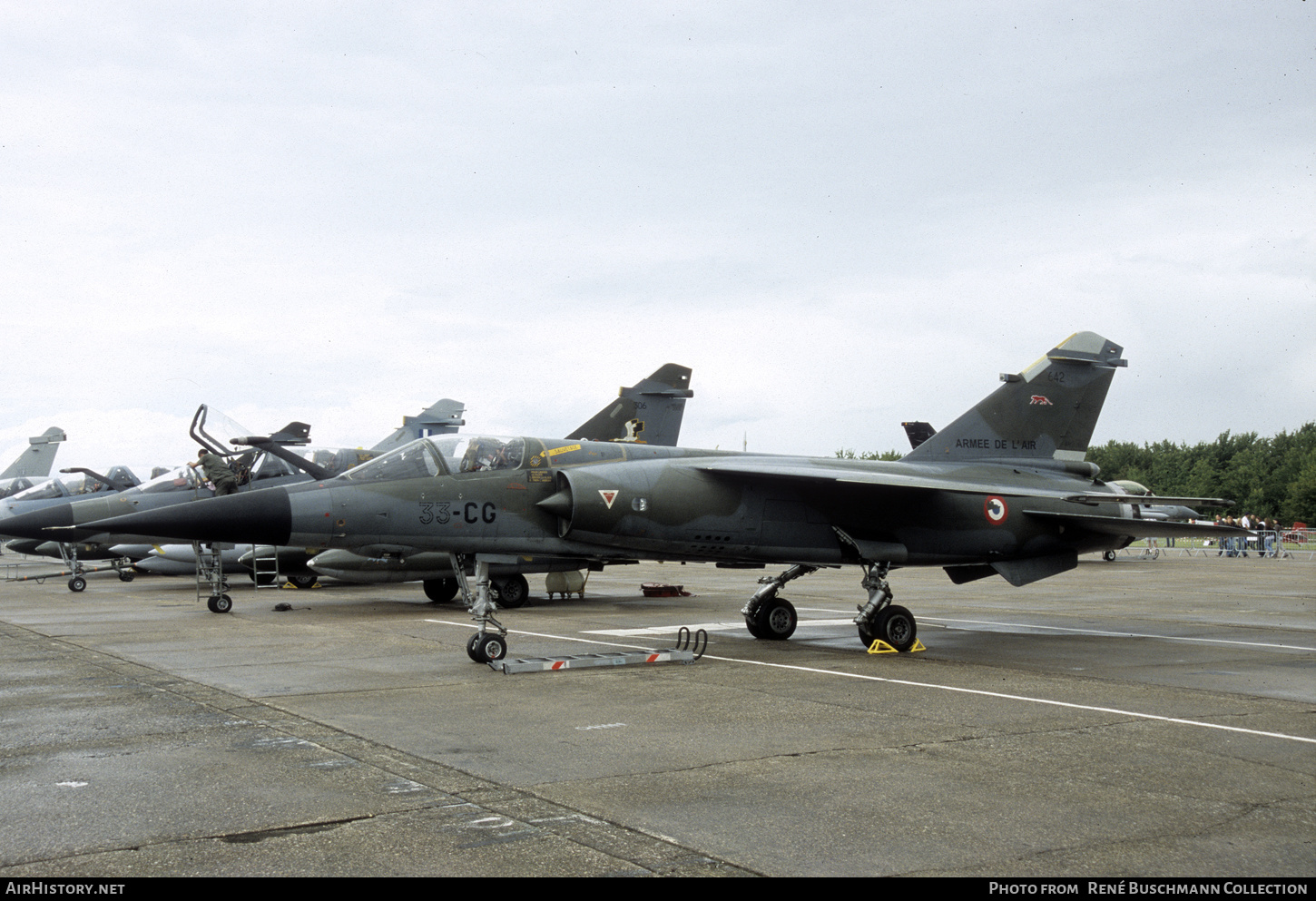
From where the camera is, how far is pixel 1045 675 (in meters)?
9.91

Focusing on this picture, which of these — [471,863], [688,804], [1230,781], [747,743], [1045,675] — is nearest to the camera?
[471,863]

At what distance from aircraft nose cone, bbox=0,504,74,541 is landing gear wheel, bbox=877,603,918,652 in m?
17.7

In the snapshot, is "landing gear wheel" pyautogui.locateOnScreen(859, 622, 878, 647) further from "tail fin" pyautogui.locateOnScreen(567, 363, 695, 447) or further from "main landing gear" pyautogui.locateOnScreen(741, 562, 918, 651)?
"tail fin" pyautogui.locateOnScreen(567, 363, 695, 447)

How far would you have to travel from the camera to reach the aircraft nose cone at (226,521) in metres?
10.2

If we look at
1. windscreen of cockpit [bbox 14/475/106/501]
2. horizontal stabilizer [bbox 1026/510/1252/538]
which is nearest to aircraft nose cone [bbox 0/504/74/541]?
windscreen of cockpit [bbox 14/475/106/501]

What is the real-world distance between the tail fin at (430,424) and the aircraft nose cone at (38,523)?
6559mm

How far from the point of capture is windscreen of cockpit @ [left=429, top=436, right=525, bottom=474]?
11312 mm

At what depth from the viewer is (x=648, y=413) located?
22.0 m

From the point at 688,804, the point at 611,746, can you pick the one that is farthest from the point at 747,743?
the point at 688,804

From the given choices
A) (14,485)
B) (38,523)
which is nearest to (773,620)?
(38,523)

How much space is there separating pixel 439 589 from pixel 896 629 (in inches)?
401

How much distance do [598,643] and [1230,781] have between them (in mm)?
7884

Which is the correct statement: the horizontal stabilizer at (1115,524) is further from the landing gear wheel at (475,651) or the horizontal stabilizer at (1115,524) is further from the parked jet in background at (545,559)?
the landing gear wheel at (475,651)
